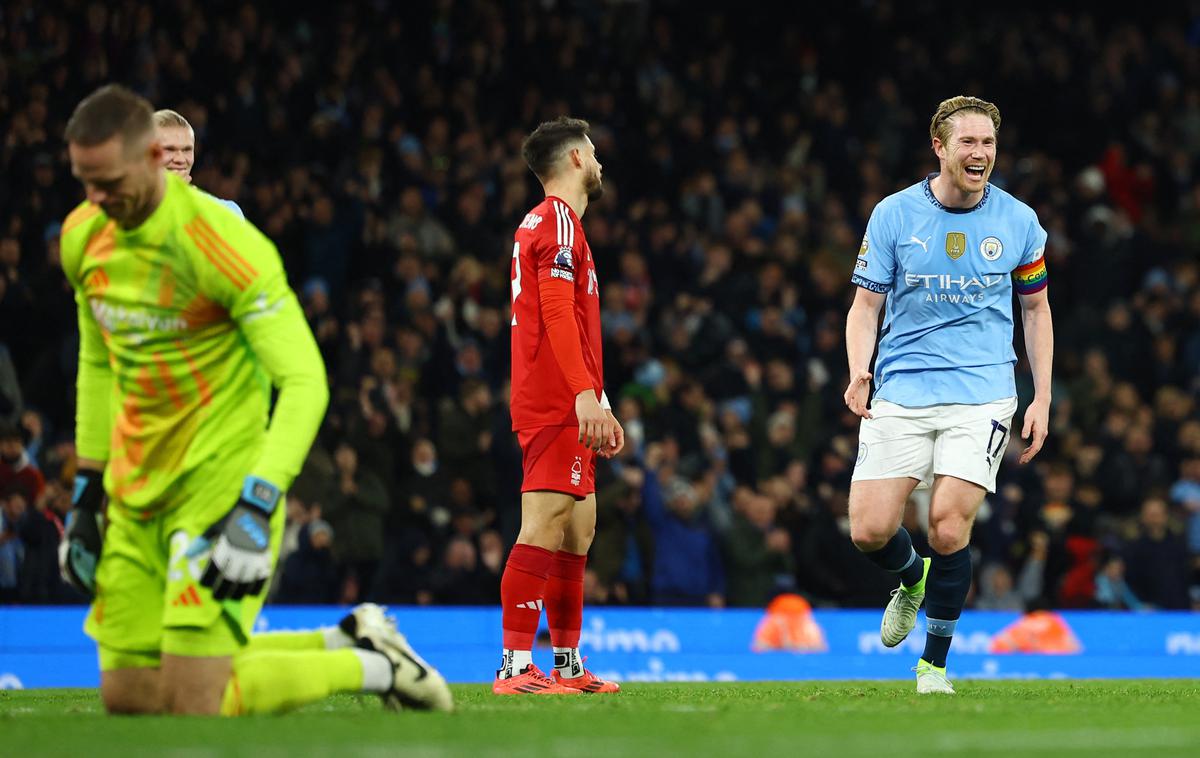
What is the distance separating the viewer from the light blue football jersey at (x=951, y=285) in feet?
25.9

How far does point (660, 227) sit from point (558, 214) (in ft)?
37.2

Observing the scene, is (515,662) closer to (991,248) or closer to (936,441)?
(936,441)

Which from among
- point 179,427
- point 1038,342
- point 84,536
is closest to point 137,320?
point 179,427

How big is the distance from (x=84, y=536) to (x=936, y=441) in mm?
3900

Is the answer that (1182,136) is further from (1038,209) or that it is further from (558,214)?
(558,214)

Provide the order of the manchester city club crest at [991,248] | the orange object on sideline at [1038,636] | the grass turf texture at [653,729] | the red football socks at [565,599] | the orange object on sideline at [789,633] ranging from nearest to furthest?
the grass turf texture at [653,729] → the manchester city club crest at [991,248] → the red football socks at [565,599] → the orange object on sideline at [789,633] → the orange object on sideline at [1038,636]

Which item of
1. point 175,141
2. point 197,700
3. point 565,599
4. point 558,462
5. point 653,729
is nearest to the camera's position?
point 653,729

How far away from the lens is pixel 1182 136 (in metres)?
23.4

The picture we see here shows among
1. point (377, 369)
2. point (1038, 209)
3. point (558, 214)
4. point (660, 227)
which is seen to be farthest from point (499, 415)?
point (1038, 209)

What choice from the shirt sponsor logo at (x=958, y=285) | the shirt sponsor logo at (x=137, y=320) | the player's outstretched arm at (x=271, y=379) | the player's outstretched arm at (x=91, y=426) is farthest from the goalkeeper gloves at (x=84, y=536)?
the shirt sponsor logo at (x=958, y=285)

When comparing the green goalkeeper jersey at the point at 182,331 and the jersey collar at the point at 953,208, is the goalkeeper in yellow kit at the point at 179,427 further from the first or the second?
the jersey collar at the point at 953,208

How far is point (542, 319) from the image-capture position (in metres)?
Result: 8.03

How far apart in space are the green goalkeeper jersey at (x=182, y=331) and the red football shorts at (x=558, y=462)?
2.34m

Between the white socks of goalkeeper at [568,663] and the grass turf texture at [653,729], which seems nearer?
the grass turf texture at [653,729]
